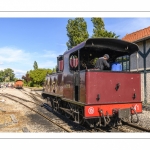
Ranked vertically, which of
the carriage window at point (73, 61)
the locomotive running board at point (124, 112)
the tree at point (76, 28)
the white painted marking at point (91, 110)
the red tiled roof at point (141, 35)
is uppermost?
the tree at point (76, 28)

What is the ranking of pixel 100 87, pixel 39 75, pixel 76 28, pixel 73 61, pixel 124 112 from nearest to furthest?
pixel 100 87 → pixel 124 112 → pixel 73 61 → pixel 76 28 → pixel 39 75

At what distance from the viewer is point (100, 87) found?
634cm

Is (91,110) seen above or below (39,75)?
below

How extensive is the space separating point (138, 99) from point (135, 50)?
181 centimetres

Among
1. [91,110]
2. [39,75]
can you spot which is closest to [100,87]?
[91,110]

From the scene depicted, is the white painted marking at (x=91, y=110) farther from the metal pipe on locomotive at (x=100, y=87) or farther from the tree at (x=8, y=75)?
the tree at (x=8, y=75)

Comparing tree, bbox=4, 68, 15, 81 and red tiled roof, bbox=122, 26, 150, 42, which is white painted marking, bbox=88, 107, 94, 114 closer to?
red tiled roof, bbox=122, 26, 150, 42

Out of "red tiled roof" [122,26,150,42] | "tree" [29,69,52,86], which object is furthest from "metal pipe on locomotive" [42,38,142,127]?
"tree" [29,69,52,86]

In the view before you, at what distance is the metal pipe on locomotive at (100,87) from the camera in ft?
20.5

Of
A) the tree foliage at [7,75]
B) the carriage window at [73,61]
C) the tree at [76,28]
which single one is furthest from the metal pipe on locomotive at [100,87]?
the tree foliage at [7,75]

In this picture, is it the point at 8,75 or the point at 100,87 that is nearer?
the point at 100,87

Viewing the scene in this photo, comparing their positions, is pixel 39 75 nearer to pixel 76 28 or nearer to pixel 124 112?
pixel 76 28

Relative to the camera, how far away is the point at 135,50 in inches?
296

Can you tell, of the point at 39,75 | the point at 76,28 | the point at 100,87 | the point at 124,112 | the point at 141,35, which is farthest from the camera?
the point at 39,75
